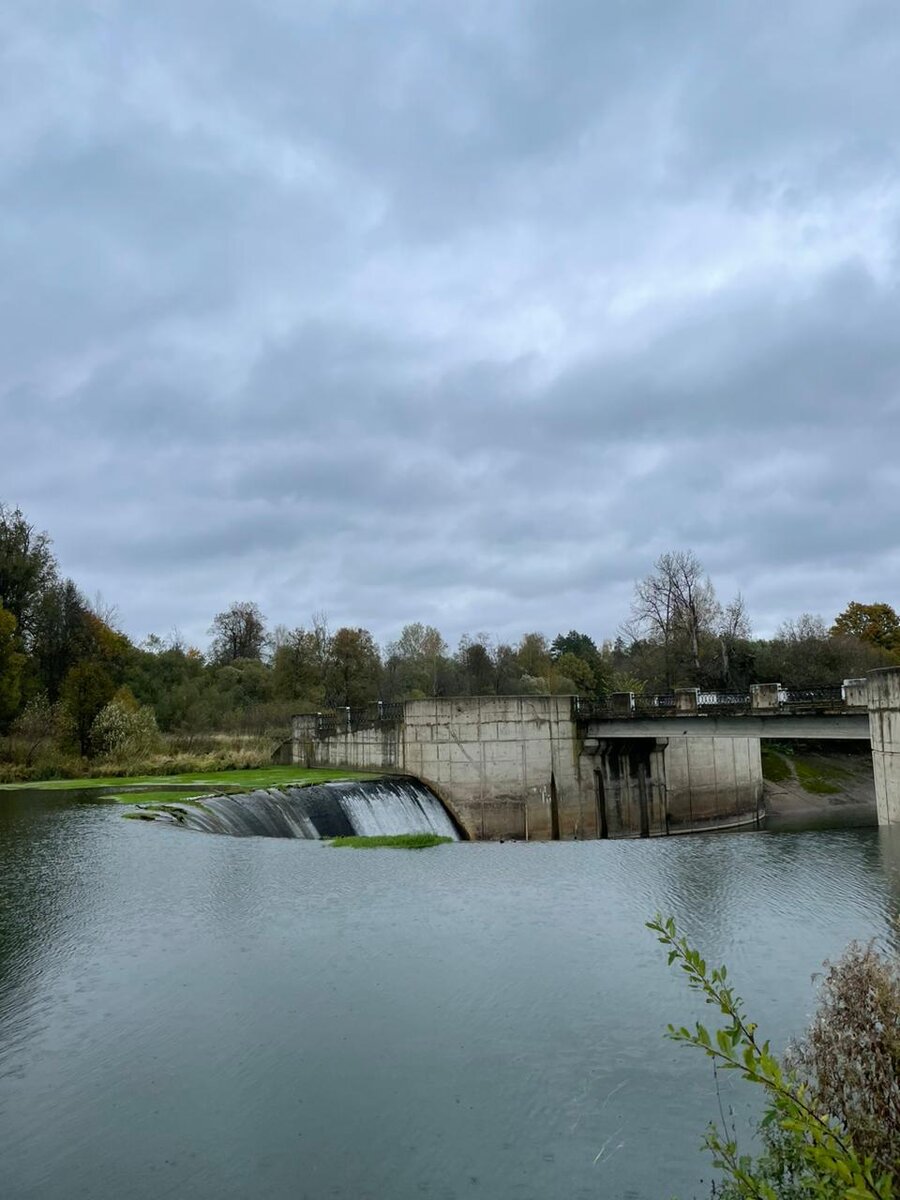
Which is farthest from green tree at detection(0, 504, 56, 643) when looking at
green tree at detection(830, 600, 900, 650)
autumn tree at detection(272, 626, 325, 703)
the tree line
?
green tree at detection(830, 600, 900, 650)

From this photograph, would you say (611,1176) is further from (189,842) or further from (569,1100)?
(189,842)

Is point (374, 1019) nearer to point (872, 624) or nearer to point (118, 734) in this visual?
point (118, 734)

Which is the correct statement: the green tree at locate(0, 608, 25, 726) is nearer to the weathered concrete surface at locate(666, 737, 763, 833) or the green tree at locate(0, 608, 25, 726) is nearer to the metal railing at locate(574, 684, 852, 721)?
the metal railing at locate(574, 684, 852, 721)

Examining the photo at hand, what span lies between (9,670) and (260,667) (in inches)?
1064

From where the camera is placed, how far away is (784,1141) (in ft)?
20.0

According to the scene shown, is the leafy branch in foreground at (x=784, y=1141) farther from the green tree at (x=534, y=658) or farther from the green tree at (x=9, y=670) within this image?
the green tree at (x=534, y=658)

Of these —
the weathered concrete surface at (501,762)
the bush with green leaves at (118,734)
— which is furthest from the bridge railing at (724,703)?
the bush with green leaves at (118,734)

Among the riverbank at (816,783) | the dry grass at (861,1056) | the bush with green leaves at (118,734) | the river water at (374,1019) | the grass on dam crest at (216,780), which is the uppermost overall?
the bush with green leaves at (118,734)

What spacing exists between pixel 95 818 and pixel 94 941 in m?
12.2

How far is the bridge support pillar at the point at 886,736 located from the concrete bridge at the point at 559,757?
9373 millimetres

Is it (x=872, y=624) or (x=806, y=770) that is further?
(x=872, y=624)

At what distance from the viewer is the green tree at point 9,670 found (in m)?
44.9

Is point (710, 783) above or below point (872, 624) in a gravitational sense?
below

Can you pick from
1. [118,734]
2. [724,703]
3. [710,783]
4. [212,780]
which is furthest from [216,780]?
[710,783]
